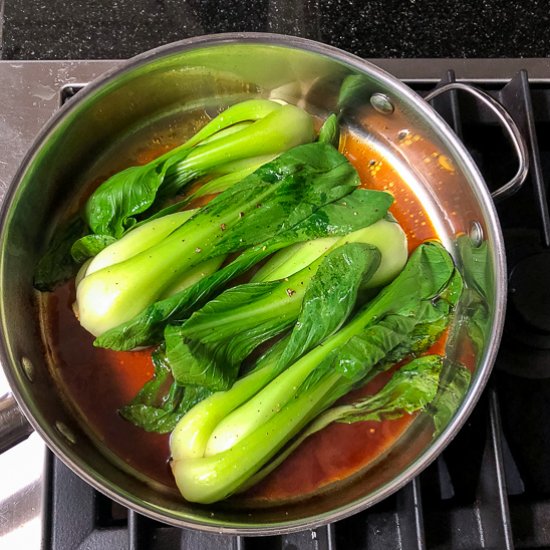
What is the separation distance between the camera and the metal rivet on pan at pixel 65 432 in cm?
76

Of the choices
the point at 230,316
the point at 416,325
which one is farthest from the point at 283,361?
the point at 416,325

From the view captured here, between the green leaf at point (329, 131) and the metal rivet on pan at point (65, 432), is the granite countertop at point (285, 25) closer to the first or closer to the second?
the green leaf at point (329, 131)

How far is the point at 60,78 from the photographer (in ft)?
2.90

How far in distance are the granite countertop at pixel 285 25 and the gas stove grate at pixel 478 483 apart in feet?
0.38

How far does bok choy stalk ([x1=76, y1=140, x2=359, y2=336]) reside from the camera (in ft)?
2.53

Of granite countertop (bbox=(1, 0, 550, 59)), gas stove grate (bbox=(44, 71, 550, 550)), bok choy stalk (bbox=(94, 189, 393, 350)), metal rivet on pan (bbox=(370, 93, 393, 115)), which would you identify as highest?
granite countertop (bbox=(1, 0, 550, 59))

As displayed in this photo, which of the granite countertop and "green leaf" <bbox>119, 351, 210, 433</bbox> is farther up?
the granite countertop

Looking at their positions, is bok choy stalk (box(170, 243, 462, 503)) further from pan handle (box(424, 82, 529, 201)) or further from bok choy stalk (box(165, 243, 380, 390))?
pan handle (box(424, 82, 529, 201))

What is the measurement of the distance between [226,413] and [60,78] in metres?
0.54

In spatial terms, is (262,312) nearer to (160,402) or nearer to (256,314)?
(256,314)

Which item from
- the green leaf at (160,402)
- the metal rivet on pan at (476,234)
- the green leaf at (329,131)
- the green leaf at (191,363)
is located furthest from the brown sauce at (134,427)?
the green leaf at (329,131)

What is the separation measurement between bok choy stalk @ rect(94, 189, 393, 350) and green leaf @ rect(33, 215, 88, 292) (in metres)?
0.14

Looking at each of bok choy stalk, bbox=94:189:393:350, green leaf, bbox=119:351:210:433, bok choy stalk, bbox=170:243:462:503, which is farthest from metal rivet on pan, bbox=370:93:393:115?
green leaf, bbox=119:351:210:433

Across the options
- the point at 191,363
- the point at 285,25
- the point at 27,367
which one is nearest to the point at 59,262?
the point at 27,367
